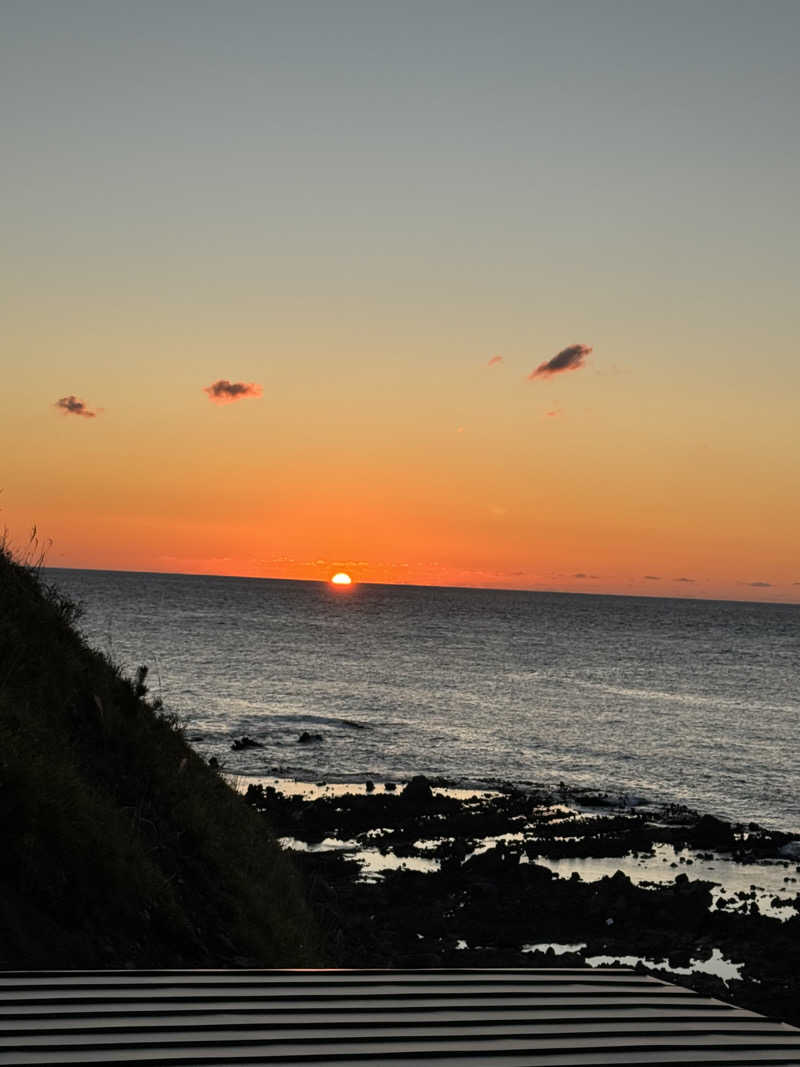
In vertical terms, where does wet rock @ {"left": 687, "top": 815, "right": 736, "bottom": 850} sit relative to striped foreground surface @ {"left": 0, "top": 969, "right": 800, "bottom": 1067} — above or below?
below

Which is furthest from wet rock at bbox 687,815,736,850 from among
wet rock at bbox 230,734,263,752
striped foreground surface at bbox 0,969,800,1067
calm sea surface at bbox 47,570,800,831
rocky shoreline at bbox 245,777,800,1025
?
striped foreground surface at bbox 0,969,800,1067

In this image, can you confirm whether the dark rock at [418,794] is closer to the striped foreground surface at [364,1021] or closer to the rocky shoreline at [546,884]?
the rocky shoreline at [546,884]

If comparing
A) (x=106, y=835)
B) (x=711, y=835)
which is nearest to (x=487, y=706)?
(x=711, y=835)

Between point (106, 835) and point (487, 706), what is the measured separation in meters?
58.1

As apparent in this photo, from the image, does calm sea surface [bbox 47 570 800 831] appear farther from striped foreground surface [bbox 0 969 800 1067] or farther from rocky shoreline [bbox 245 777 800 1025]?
striped foreground surface [bbox 0 969 800 1067]

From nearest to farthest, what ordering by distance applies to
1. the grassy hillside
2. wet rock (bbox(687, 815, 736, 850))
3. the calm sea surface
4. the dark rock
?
the grassy hillside, wet rock (bbox(687, 815, 736, 850)), the dark rock, the calm sea surface

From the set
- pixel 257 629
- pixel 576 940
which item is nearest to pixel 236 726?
pixel 576 940

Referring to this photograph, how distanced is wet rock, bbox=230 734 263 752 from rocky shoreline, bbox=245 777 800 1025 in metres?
8.31

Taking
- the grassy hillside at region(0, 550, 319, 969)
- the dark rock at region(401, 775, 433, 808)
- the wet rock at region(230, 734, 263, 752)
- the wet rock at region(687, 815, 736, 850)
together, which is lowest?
the wet rock at region(230, 734, 263, 752)

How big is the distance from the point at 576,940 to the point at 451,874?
527cm

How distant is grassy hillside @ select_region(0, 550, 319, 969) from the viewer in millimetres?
9461

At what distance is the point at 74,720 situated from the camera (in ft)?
43.9

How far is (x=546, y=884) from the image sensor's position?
25609 mm

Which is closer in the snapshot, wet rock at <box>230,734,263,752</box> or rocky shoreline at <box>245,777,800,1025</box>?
rocky shoreline at <box>245,777,800,1025</box>
